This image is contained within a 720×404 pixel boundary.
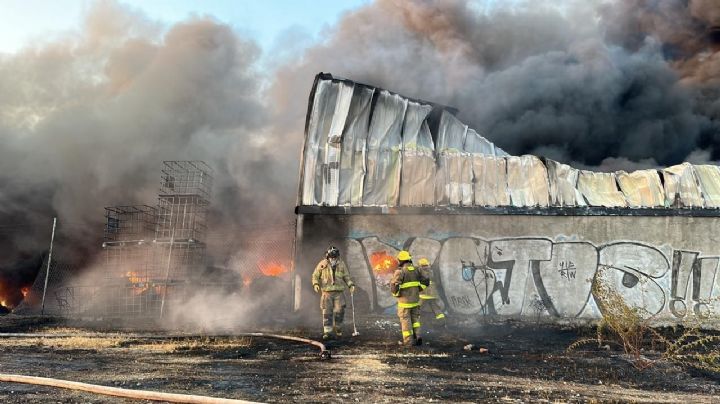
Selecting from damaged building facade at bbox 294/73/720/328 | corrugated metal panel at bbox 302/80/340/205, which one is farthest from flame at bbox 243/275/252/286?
corrugated metal panel at bbox 302/80/340/205

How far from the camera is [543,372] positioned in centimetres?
601

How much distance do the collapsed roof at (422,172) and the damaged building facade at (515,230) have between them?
0.03 metres

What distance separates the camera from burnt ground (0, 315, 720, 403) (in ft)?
15.5

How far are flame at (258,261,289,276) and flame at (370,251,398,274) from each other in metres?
4.97

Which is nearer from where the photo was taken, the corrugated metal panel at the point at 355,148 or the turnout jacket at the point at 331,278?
the turnout jacket at the point at 331,278

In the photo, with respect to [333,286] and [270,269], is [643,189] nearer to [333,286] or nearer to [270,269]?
[333,286]

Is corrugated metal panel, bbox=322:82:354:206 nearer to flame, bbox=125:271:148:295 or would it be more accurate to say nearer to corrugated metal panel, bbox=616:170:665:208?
flame, bbox=125:271:148:295

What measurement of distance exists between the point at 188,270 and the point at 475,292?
7526 mm

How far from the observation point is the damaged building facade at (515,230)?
1036cm

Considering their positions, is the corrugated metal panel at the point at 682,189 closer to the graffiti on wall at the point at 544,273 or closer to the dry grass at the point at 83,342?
the graffiti on wall at the point at 544,273

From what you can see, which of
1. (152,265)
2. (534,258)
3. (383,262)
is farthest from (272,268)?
(534,258)

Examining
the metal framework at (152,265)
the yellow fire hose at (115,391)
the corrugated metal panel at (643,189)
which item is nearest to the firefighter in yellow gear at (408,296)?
the yellow fire hose at (115,391)

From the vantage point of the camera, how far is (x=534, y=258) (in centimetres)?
1052

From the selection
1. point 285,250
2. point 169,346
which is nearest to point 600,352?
point 169,346
